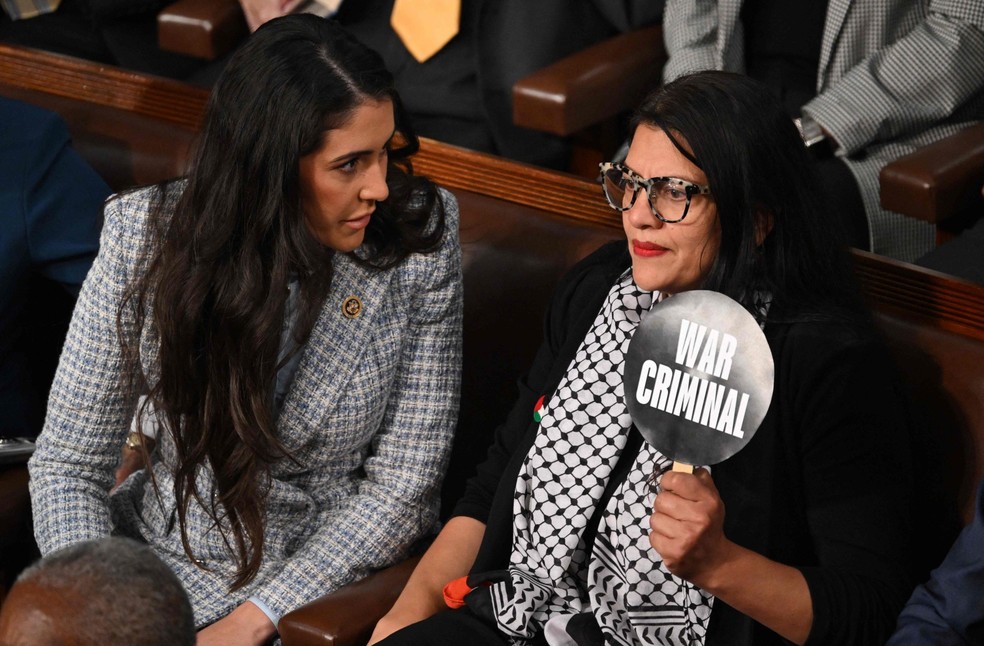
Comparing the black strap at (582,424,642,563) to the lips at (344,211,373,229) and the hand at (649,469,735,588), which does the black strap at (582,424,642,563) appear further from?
the lips at (344,211,373,229)

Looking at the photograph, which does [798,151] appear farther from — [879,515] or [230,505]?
[230,505]

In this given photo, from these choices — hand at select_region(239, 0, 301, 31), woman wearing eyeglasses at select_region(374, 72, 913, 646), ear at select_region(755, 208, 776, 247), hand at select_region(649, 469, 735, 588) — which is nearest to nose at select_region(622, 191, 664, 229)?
woman wearing eyeglasses at select_region(374, 72, 913, 646)

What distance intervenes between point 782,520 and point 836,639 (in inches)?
5.3

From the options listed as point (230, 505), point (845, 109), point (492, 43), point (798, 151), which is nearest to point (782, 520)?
point (798, 151)

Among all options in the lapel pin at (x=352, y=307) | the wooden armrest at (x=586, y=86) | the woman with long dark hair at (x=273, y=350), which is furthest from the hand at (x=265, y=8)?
the lapel pin at (x=352, y=307)

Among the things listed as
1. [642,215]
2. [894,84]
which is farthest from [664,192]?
[894,84]

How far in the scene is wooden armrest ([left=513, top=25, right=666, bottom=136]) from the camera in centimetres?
233

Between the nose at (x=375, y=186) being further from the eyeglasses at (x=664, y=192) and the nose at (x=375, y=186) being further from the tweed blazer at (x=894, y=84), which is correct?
the tweed blazer at (x=894, y=84)

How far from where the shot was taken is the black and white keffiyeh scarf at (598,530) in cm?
142

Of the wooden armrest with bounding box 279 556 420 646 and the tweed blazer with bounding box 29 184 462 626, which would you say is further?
the tweed blazer with bounding box 29 184 462 626

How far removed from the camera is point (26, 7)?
11.0ft

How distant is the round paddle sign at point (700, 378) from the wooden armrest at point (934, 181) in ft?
2.87

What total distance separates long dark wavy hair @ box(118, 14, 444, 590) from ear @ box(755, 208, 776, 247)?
1.56 ft

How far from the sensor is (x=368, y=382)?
168 cm
